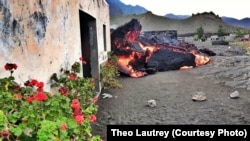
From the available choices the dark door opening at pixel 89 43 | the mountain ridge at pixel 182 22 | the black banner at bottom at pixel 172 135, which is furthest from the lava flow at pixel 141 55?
the mountain ridge at pixel 182 22

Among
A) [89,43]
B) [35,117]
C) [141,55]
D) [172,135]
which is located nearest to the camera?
[35,117]

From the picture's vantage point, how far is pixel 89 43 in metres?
8.70

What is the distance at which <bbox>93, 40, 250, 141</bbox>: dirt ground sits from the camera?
613 cm

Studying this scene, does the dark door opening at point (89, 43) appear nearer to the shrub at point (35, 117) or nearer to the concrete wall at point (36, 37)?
the concrete wall at point (36, 37)

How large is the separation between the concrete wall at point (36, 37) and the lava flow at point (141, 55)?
26.6 feet

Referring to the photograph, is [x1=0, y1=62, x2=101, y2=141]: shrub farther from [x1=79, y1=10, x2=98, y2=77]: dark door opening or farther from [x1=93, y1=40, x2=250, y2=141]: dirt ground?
[x1=79, y1=10, x2=98, y2=77]: dark door opening

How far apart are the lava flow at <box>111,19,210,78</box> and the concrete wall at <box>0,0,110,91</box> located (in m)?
8.12

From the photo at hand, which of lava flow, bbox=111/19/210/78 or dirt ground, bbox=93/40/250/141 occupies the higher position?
lava flow, bbox=111/19/210/78

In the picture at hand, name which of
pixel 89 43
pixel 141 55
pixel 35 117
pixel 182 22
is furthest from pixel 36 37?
pixel 182 22

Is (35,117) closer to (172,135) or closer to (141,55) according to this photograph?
(172,135)

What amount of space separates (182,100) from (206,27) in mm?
85727

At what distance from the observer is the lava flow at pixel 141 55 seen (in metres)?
14.1

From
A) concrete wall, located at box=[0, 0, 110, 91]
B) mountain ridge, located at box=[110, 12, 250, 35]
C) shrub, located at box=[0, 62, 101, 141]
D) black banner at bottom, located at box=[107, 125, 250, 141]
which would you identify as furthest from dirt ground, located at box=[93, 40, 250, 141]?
mountain ridge, located at box=[110, 12, 250, 35]

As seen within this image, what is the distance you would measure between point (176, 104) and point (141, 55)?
743cm
